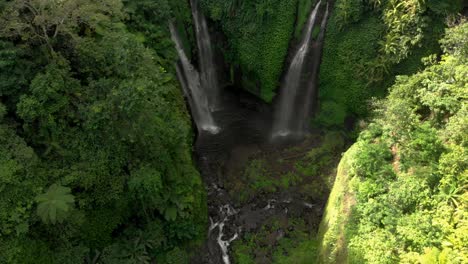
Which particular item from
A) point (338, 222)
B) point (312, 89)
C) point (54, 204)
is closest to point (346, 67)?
point (312, 89)

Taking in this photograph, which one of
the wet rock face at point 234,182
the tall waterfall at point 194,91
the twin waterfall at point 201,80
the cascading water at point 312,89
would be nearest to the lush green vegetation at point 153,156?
the wet rock face at point 234,182

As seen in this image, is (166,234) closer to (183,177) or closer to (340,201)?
(183,177)

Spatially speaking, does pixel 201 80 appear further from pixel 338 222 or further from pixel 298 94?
pixel 338 222

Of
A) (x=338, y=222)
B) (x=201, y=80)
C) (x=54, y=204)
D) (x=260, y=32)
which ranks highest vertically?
(x=260, y=32)

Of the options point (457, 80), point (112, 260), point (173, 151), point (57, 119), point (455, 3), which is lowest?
point (112, 260)

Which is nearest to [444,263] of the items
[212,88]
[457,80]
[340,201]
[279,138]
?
[340,201]
